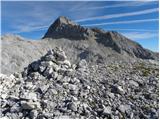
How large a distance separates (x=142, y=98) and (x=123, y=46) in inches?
1476

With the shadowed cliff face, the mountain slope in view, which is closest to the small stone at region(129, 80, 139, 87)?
the mountain slope

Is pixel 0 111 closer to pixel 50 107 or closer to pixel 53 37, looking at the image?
pixel 50 107

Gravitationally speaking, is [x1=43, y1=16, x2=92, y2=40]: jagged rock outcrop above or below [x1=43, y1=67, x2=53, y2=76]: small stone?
above

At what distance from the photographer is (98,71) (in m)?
33.3

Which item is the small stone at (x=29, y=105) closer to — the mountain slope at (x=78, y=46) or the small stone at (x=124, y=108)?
the small stone at (x=124, y=108)

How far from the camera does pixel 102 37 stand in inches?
2697

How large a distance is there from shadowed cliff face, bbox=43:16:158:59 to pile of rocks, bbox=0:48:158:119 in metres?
30.7

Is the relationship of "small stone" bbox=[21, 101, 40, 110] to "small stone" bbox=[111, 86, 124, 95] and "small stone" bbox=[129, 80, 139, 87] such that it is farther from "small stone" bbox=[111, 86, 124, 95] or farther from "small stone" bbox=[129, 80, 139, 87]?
"small stone" bbox=[129, 80, 139, 87]

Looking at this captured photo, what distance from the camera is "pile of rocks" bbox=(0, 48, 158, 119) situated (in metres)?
25.8

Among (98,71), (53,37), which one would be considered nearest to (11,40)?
(53,37)

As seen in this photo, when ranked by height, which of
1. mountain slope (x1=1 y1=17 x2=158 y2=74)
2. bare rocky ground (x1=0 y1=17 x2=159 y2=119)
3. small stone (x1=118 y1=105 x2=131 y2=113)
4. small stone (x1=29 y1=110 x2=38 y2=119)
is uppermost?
mountain slope (x1=1 y1=17 x2=158 y2=74)

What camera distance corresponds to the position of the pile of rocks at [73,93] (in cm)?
2583

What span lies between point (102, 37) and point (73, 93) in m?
41.3

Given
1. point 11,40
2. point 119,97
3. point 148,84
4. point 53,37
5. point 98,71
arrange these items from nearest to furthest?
1. point 119,97
2. point 148,84
3. point 98,71
4. point 11,40
5. point 53,37
